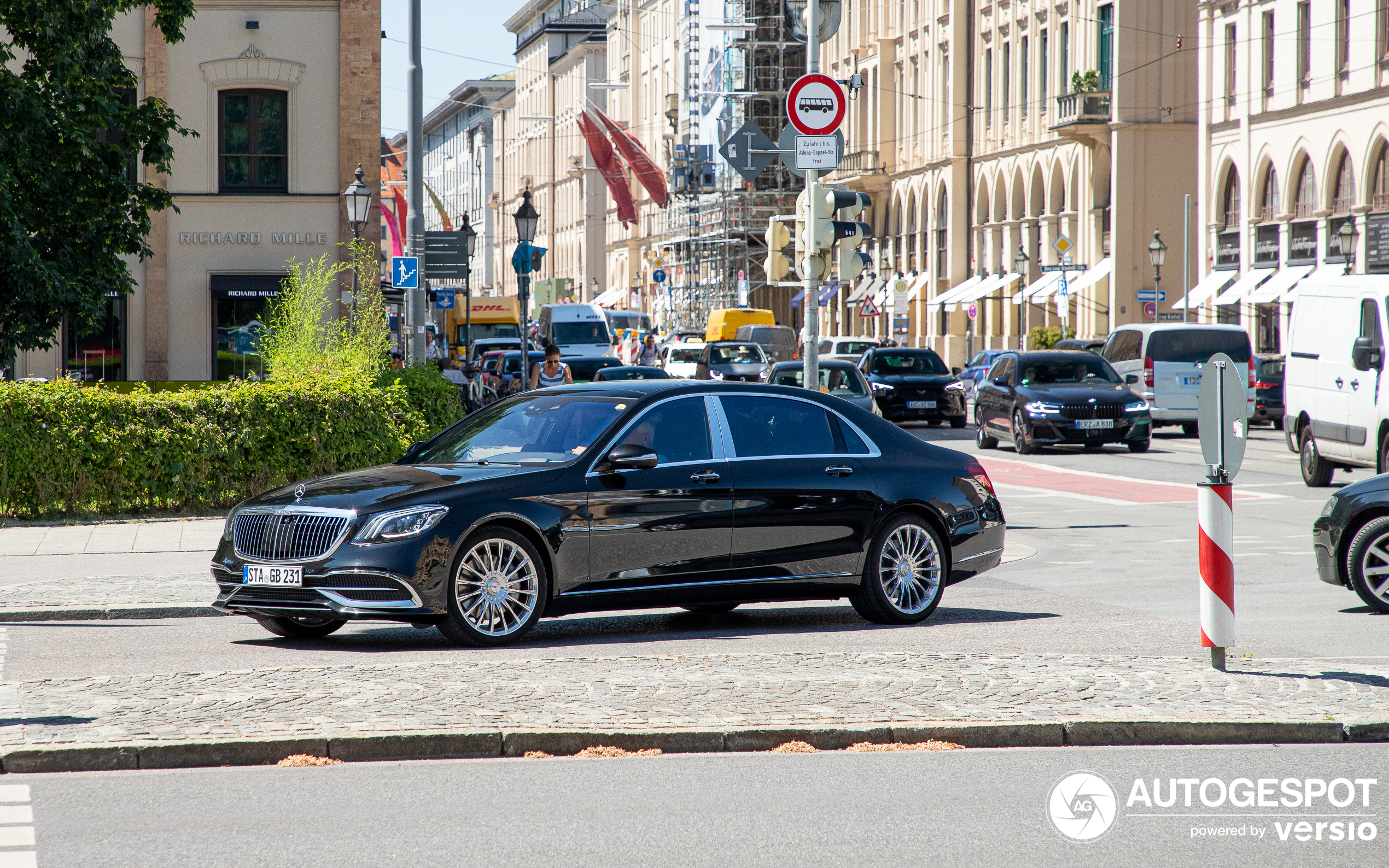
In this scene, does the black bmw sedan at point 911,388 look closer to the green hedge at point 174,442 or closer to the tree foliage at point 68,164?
the tree foliage at point 68,164

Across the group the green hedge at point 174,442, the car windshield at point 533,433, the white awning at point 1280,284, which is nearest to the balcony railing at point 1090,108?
the white awning at point 1280,284

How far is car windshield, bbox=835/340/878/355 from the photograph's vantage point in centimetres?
5209

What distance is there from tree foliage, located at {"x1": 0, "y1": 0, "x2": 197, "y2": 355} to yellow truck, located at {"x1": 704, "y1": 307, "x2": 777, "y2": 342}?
126 ft

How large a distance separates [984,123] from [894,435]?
64.0 m

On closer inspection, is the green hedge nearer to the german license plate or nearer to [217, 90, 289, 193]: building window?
the german license plate

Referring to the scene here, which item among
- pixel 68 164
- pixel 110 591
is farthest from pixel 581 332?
pixel 110 591

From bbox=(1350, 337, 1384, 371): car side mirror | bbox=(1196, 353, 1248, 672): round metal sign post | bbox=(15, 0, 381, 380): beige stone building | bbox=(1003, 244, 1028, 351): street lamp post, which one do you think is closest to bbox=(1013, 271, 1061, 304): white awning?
bbox=(1003, 244, 1028, 351): street lamp post

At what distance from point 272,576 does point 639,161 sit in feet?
176

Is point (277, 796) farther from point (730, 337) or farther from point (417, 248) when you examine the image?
point (730, 337)

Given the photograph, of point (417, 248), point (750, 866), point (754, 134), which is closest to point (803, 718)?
point (750, 866)

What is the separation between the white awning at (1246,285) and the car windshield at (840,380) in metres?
24.8

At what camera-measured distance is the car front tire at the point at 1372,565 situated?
37.8 ft

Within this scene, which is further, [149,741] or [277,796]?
[149,741]

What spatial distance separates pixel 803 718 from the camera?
24.9 feet
